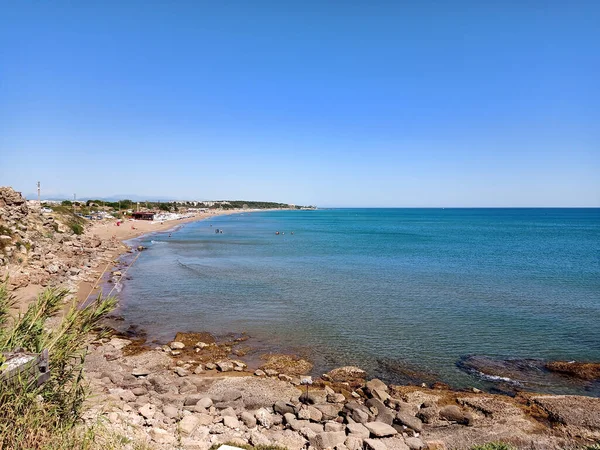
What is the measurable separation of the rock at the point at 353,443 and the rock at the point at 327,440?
5.1 inches

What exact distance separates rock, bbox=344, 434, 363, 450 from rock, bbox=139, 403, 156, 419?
20.7 feet

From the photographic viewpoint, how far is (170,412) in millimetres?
12430

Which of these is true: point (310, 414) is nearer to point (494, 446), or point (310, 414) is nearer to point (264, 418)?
point (264, 418)

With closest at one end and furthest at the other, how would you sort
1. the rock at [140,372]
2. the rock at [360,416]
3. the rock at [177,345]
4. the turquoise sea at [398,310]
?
the rock at [360,416]
the rock at [140,372]
the turquoise sea at [398,310]
the rock at [177,345]

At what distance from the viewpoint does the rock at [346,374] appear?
52.8ft

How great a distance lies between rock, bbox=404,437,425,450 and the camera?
37.0 ft

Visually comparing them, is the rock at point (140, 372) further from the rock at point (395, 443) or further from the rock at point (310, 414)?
the rock at point (395, 443)

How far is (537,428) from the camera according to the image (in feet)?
40.9

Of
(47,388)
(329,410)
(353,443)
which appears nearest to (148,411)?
(47,388)

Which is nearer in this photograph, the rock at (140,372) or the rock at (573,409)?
the rock at (573,409)

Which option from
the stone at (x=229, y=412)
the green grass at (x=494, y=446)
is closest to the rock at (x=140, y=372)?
the stone at (x=229, y=412)

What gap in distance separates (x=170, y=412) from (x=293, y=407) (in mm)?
4148

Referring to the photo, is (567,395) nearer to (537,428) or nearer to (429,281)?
(537,428)

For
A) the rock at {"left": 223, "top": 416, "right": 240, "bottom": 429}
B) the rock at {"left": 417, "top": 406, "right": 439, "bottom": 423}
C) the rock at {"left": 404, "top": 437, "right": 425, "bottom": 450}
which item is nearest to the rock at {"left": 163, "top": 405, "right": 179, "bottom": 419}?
the rock at {"left": 223, "top": 416, "right": 240, "bottom": 429}
